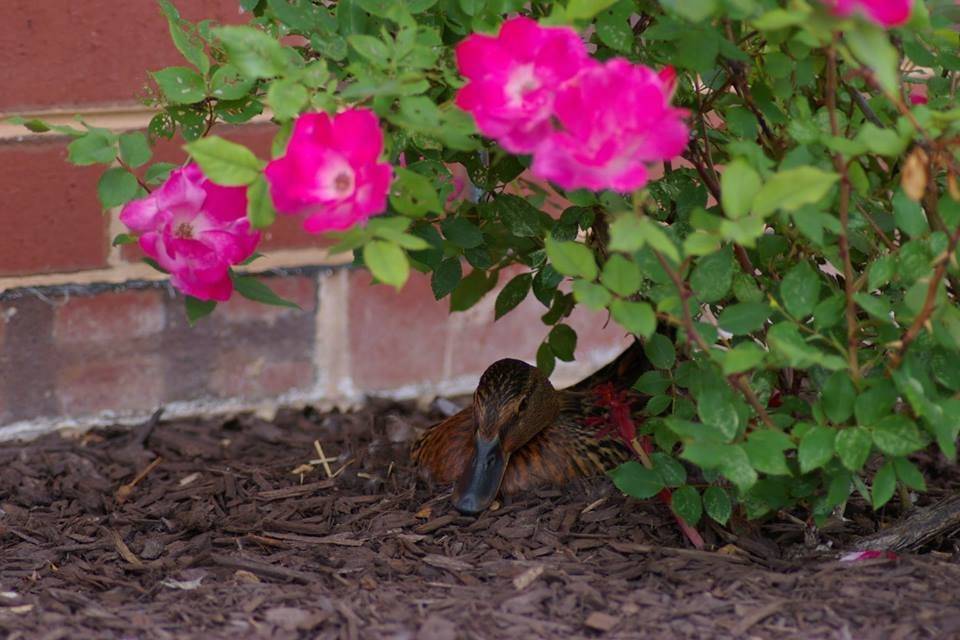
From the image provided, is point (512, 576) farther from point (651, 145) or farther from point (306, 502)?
point (651, 145)

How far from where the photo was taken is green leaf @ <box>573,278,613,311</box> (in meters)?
1.27

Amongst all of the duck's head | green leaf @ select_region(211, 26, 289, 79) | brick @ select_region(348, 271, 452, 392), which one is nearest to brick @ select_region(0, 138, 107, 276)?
brick @ select_region(348, 271, 452, 392)

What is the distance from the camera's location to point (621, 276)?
1.29 m

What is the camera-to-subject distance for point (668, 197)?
1.66 m

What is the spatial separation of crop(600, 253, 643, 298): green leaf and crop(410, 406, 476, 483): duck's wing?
74 cm

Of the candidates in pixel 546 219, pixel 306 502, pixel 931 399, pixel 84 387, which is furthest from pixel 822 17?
pixel 84 387

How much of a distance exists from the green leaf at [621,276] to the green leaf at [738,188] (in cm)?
12

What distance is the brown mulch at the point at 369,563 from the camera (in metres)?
1.49

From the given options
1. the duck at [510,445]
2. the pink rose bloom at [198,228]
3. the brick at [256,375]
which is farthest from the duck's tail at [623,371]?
the pink rose bloom at [198,228]

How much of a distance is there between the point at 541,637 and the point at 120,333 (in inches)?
46.4

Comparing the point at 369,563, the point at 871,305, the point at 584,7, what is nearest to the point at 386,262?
the point at 584,7

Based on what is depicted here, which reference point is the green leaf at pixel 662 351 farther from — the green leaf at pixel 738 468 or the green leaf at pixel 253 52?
the green leaf at pixel 253 52

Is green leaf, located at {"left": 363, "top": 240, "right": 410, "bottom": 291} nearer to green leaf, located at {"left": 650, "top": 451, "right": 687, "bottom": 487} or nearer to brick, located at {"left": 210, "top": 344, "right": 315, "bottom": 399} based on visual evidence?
green leaf, located at {"left": 650, "top": 451, "right": 687, "bottom": 487}

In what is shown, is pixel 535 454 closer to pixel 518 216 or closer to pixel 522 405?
pixel 522 405
